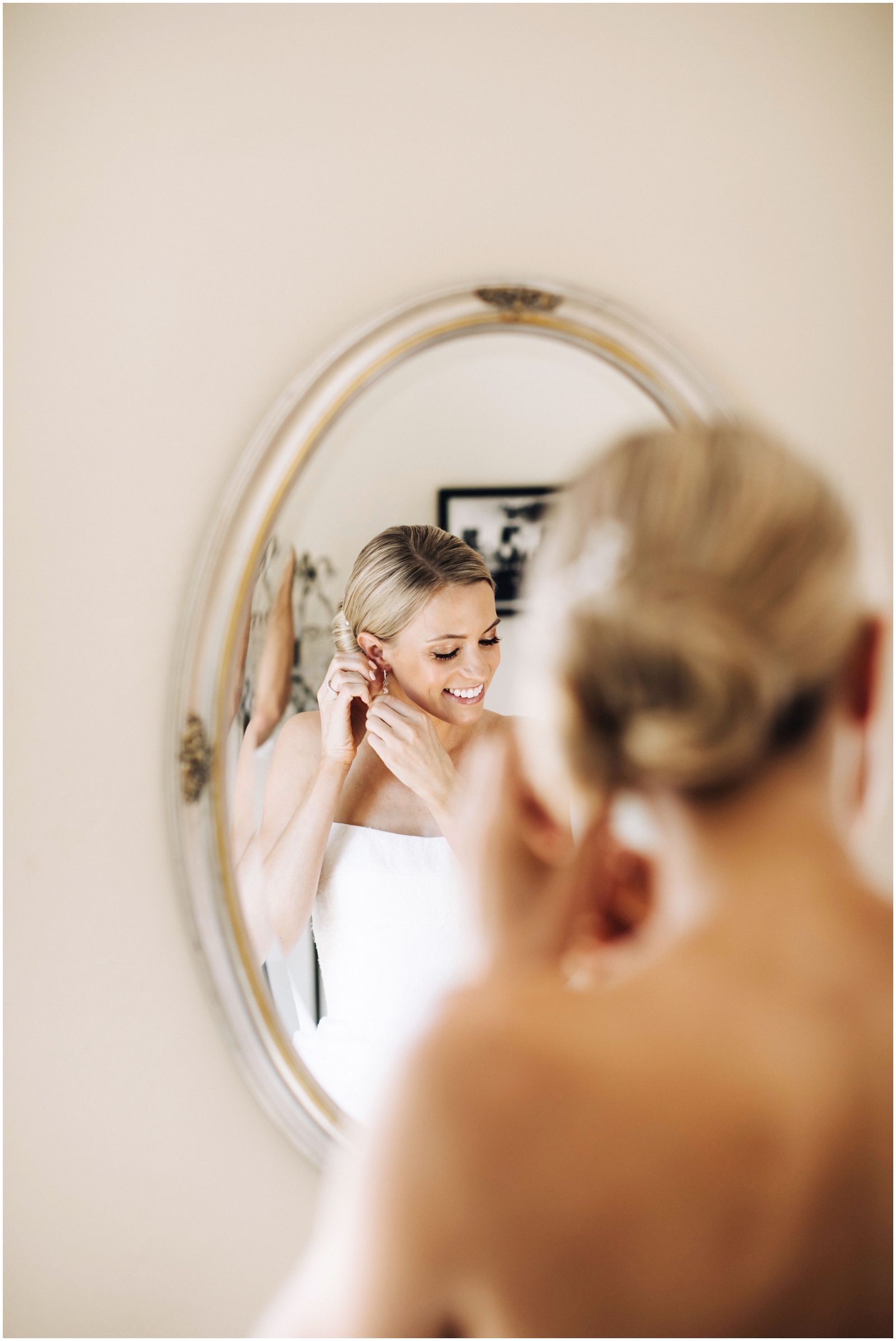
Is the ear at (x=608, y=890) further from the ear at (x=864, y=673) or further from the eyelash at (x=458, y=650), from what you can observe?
the eyelash at (x=458, y=650)

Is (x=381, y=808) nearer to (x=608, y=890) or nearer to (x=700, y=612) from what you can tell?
(x=608, y=890)

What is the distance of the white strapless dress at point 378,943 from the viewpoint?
690 millimetres

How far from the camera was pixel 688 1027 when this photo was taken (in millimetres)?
352

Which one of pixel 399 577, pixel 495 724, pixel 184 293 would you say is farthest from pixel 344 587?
pixel 184 293

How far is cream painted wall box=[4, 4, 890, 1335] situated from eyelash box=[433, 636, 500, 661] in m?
0.23

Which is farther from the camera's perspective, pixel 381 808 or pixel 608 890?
pixel 381 808

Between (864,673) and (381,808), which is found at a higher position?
(864,673)

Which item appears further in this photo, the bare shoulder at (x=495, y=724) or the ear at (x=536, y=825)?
the bare shoulder at (x=495, y=724)

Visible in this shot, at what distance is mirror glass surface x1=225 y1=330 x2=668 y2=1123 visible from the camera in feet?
2.27

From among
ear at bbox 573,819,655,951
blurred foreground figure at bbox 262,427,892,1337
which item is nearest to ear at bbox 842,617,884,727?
blurred foreground figure at bbox 262,427,892,1337

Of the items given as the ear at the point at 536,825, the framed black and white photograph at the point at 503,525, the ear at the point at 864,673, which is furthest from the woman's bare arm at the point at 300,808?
the ear at the point at 864,673

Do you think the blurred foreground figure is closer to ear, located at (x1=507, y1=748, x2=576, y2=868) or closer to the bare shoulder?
ear, located at (x1=507, y1=748, x2=576, y2=868)

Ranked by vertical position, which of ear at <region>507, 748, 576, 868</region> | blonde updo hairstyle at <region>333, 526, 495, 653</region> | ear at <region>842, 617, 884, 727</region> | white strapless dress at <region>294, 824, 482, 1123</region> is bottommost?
white strapless dress at <region>294, 824, 482, 1123</region>

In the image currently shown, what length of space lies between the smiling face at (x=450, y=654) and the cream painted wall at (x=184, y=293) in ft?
0.67
